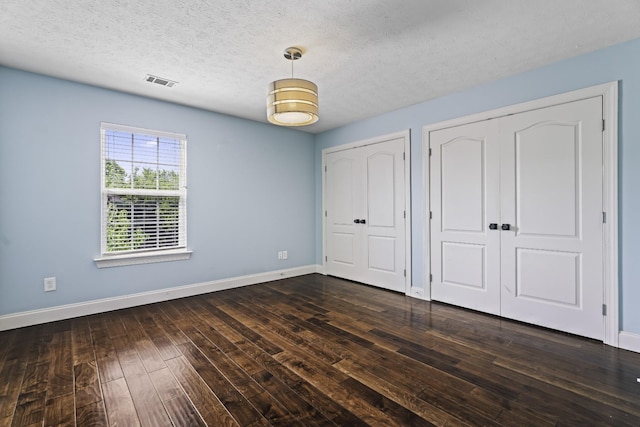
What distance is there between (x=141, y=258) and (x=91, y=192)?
94 cm

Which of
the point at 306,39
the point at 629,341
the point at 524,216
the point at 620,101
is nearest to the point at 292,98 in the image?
the point at 306,39

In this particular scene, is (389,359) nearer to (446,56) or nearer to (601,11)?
(446,56)

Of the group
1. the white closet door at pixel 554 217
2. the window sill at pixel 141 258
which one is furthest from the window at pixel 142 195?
the white closet door at pixel 554 217

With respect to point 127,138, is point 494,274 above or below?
below

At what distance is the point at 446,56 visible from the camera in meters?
2.83

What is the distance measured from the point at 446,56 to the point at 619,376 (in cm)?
285

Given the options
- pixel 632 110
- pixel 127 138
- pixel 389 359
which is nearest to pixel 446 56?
pixel 632 110

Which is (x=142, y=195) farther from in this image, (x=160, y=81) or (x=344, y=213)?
(x=344, y=213)

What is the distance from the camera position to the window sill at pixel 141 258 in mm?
3496

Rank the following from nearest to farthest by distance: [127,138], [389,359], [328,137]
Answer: [389,359], [127,138], [328,137]

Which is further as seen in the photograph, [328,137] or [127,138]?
[328,137]

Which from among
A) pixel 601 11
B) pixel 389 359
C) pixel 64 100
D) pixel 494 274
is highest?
pixel 601 11

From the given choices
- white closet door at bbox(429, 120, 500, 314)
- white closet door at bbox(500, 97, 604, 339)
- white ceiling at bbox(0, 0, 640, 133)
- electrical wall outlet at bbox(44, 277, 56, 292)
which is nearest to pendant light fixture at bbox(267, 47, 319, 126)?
white ceiling at bbox(0, 0, 640, 133)

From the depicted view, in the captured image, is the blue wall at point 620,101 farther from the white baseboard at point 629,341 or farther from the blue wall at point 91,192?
the blue wall at point 91,192
